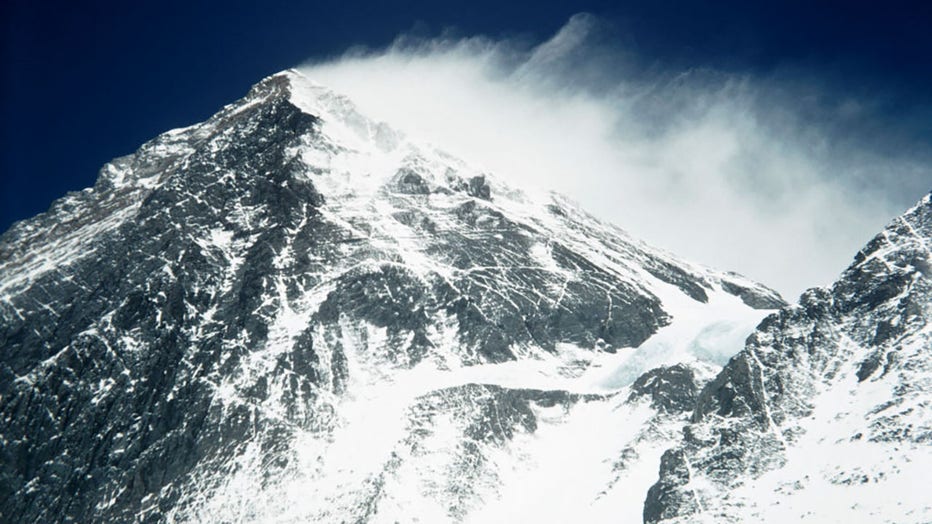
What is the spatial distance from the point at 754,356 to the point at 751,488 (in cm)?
3457

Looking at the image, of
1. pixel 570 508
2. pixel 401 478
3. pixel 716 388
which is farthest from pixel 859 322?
pixel 401 478

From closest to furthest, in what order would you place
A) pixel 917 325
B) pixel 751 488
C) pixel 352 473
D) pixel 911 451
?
A: pixel 911 451 < pixel 751 488 < pixel 917 325 < pixel 352 473

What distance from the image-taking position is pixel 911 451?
15700 cm

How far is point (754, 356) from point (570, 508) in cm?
4547

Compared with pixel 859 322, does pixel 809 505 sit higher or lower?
lower

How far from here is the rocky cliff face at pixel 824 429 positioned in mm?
156500

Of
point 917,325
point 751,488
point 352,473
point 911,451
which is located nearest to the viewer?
point 911,451

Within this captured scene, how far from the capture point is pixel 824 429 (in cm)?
17525

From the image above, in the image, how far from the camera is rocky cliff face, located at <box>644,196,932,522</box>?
156 metres

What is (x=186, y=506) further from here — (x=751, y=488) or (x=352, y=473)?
(x=751, y=488)

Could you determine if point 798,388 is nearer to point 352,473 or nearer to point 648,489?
point 648,489

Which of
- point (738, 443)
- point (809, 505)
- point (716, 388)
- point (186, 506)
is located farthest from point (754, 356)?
point (186, 506)

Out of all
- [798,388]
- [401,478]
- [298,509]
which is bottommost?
[298,509]

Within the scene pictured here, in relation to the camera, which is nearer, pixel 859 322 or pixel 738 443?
Result: pixel 738 443
